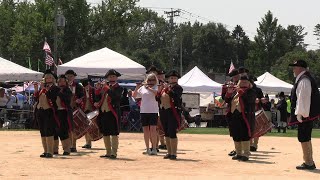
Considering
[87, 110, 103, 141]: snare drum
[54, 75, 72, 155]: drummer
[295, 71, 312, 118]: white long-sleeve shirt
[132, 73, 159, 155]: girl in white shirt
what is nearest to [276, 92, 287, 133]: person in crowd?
[87, 110, 103, 141]: snare drum

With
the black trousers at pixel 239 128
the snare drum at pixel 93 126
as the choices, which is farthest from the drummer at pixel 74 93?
the black trousers at pixel 239 128

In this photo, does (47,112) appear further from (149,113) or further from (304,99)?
(304,99)

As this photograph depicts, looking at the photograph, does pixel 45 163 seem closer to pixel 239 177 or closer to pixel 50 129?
pixel 50 129

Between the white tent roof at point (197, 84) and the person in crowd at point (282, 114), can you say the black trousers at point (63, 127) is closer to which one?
the person in crowd at point (282, 114)

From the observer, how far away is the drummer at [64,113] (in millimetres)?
15609

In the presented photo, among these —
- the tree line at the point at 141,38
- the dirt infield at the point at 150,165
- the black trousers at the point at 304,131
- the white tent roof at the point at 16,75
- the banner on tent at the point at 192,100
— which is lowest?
the dirt infield at the point at 150,165

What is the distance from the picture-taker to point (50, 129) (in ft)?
50.0

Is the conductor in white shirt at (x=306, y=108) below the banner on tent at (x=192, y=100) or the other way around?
the other way around

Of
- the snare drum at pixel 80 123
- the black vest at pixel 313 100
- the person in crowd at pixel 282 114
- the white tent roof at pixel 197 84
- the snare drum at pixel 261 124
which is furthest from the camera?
the white tent roof at pixel 197 84

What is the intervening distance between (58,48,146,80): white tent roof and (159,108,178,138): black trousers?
13269mm

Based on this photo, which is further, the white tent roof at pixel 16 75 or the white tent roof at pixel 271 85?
the white tent roof at pixel 271 85

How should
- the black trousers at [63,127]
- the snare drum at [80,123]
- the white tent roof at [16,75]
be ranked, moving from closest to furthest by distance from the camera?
1. the black trousers at [63,127]
2. the snare drum at [80,123]
3. the white tent roof at [16,75]

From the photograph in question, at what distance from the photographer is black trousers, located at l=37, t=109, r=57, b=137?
49.9ft

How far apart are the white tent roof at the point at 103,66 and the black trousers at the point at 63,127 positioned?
41.1 ft
